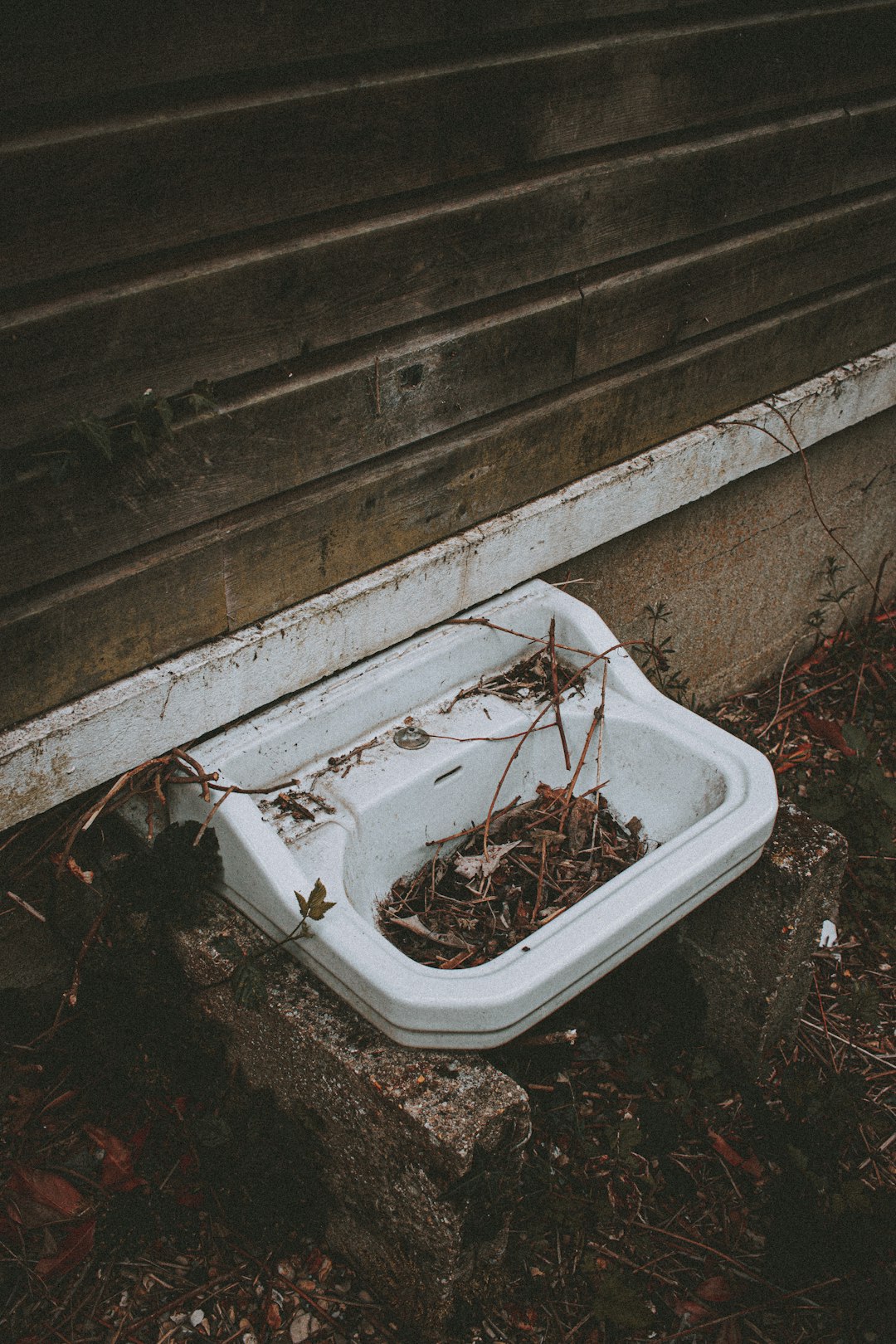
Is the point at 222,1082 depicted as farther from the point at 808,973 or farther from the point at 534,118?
the point at 534,118

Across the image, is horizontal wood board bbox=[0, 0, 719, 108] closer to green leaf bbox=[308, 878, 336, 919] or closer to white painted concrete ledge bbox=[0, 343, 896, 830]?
white painted concrete ledge bbox=[0, 343, 896, 830]

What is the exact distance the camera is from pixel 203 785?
189cm

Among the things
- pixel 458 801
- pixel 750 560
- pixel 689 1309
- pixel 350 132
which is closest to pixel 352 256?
pixel 350 132

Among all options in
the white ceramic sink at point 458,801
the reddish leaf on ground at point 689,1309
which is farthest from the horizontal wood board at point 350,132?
the reddish leaf on ground at point 689,1309

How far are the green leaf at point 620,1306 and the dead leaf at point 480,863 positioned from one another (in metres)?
0.81

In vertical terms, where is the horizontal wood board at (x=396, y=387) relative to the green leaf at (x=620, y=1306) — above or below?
above

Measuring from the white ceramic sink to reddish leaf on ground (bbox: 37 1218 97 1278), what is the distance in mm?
759

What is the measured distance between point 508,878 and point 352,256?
4.13 feet

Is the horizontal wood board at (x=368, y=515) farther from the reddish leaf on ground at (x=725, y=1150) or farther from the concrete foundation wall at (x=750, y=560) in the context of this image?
the reddish leaf on ground at (x=725, y=1150)

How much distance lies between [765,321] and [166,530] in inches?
74.5

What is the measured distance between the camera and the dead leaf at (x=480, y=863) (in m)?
2.12

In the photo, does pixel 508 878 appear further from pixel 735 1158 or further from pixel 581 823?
pixel 735 1158

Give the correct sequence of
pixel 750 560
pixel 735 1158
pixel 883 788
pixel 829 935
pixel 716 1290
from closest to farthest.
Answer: pixel 716 1290, pixel 735 1158, pixel 829 935, pixel 883 788, pixel 750 560

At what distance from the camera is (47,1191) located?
2.09 meters
